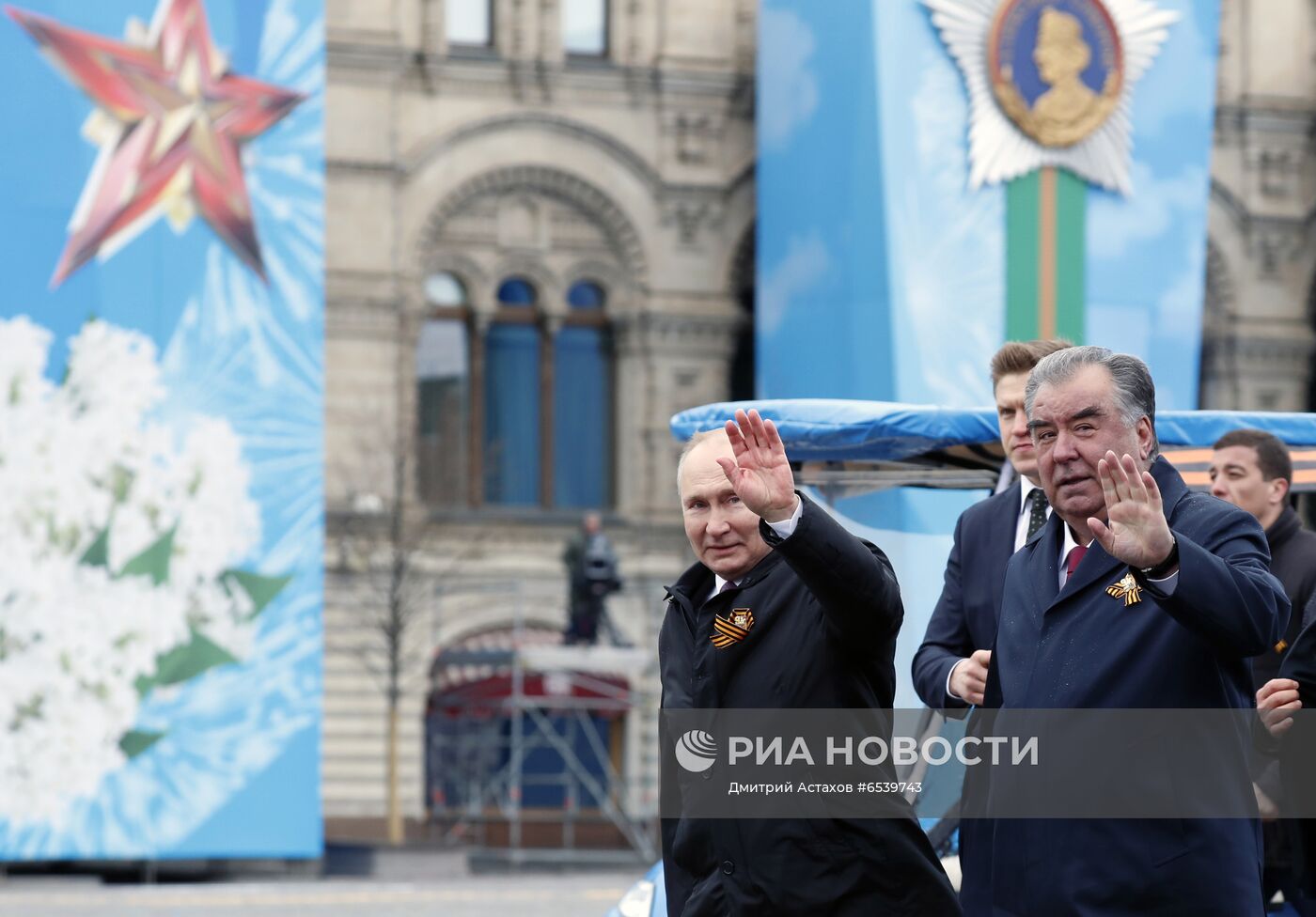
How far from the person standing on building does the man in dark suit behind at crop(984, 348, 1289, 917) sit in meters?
23.9

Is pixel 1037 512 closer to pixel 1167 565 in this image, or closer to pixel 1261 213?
pixel 1167 565

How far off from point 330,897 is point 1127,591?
15223 millimetres

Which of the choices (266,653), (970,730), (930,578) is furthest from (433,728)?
Result: (970,730)

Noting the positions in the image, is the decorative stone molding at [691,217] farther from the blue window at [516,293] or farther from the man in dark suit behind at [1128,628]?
the man in dark suit behind at [1128,628]

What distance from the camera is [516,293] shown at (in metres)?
33.2

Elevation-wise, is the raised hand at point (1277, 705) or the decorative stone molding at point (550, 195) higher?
the decorative stone molding at point (550, 195)

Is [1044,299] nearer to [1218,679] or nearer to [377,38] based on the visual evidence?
[377,38]

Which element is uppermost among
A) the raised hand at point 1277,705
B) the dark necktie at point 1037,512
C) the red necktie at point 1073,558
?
the dark necktie at point 1037,512

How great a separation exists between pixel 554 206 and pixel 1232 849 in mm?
28735

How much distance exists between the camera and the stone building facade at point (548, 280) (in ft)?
102

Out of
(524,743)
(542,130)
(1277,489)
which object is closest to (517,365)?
(542,130)

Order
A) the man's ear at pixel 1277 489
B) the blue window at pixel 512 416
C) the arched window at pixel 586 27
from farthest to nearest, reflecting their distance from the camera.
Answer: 1. the blue window at pixel 512 416
2. the arched window at pixel 586 27
3. the man's ear at pixel 1277 489

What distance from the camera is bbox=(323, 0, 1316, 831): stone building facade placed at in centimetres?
3102

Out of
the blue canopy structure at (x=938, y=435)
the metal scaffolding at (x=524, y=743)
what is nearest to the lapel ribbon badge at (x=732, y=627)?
the blue canopy structure at (x=938, y=435)
